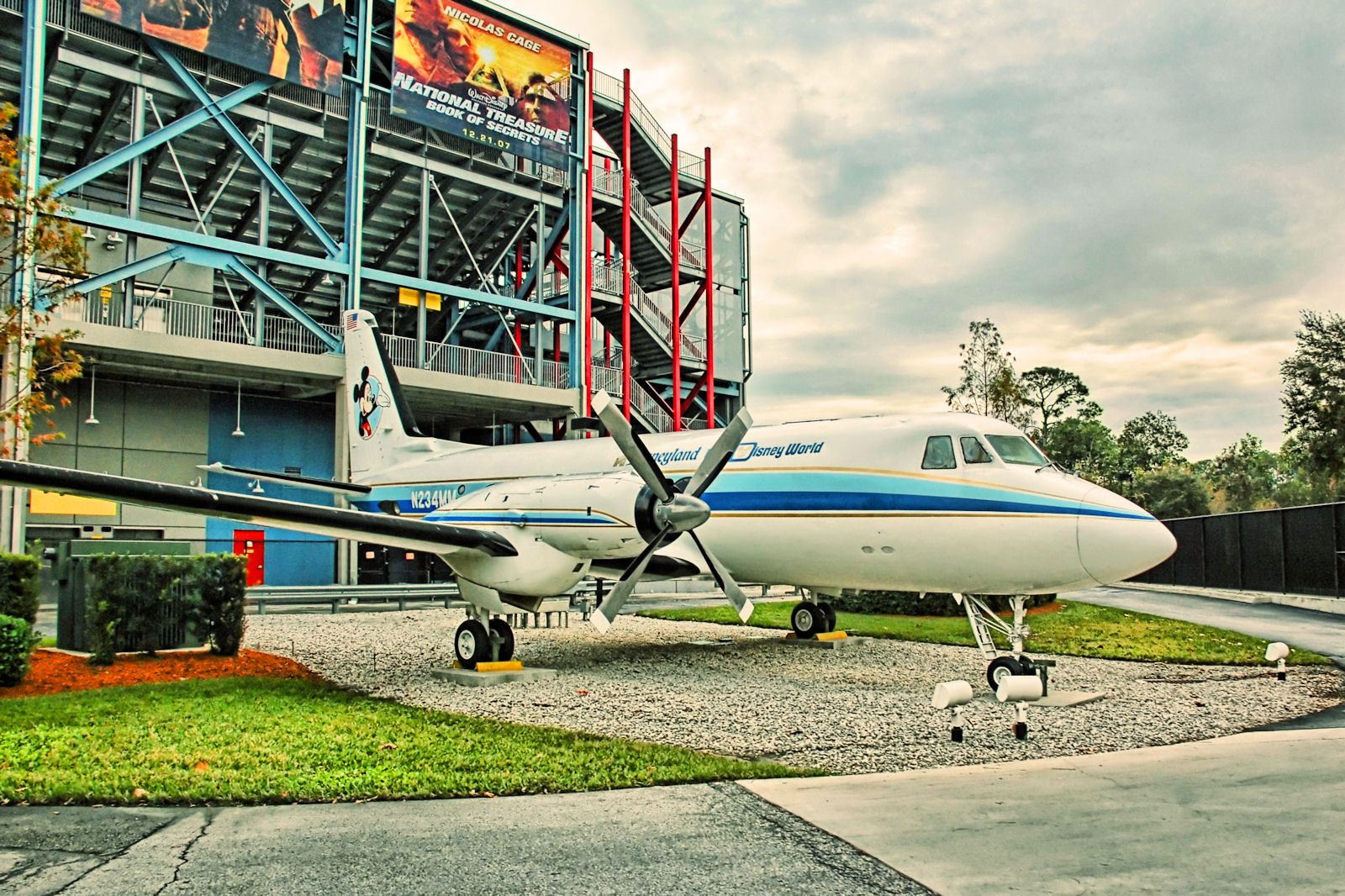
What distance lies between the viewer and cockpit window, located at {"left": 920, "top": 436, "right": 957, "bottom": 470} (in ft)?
39.1

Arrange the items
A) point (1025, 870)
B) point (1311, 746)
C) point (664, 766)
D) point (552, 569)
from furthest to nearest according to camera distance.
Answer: point (552, 569) < point (1311, 746) < point (664, 766) < point (1025, 870)

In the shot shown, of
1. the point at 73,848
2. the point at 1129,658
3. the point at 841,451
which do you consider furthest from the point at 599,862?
the point at 1129,658

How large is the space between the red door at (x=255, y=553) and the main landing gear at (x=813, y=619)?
20.1m

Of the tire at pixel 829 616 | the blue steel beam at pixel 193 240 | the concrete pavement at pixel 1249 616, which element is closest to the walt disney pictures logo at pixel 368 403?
the blue steel beam at pixel 193 240

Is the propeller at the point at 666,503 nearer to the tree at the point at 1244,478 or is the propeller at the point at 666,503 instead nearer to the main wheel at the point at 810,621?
the main wheel at the point at 810,621

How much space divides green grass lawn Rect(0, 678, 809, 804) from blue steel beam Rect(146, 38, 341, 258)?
20751 millimetres

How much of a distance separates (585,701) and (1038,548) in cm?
557

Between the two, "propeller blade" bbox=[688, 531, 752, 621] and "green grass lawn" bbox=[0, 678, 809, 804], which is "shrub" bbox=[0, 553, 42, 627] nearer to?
"green grass lawn" bbox=[0, 678, 809, 804]

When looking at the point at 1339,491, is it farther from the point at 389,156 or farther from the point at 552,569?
the point at 552,569

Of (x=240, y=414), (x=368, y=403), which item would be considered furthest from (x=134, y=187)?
(x=368, y=403)

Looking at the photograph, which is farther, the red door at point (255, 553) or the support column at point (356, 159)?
the red door at point (255, 553)

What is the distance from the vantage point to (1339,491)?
65875 millimetres

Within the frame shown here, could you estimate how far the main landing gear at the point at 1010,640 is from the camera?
1076 cm

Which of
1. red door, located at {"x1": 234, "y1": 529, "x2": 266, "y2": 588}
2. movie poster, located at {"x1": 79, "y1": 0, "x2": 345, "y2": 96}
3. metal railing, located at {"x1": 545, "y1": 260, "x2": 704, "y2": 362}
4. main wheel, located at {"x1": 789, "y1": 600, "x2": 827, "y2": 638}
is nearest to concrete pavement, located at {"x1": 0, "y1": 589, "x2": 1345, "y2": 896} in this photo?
main wheel, located at {"x1": 789, "y1": 600, "x2": 827, "y2": 638}
